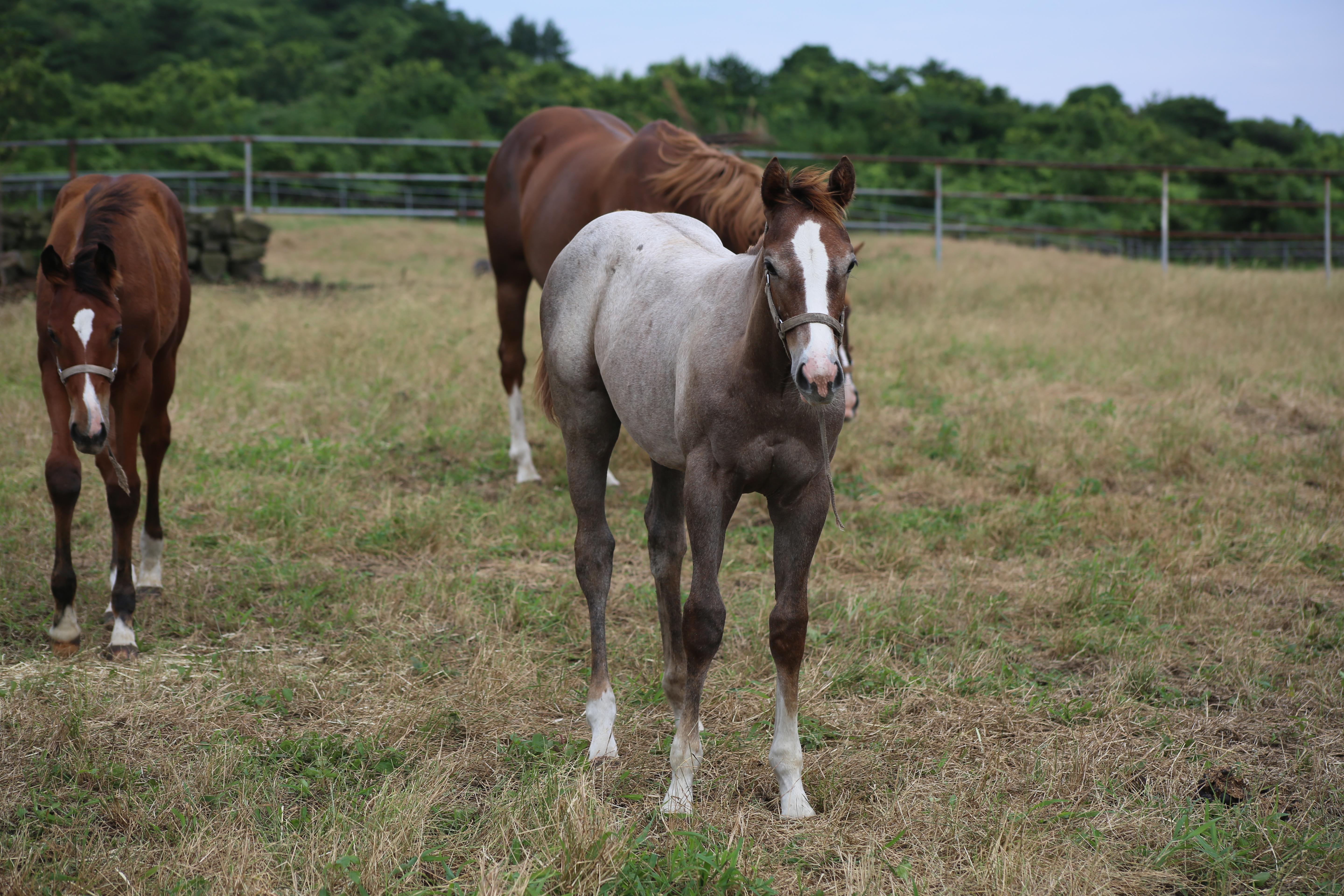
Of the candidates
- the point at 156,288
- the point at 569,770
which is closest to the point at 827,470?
the point at 569,770

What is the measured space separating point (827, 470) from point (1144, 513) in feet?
9.90

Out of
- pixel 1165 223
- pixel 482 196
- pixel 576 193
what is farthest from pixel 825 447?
pixel 482 196

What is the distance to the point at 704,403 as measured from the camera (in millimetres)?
2504

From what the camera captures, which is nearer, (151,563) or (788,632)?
(788,632)

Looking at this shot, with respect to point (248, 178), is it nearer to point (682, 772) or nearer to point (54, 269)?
point (54, 269)

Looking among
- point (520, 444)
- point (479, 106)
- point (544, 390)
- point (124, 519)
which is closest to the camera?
point (544, 390)

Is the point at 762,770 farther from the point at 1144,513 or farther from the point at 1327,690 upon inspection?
the point at 1144,513

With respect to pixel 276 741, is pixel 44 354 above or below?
above

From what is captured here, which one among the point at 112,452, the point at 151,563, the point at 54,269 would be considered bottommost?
the point at 151,563

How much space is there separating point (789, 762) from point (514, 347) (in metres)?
4.13

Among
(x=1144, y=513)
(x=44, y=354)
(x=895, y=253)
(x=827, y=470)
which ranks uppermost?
(x=895, y=253)

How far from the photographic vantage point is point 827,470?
2564 mm

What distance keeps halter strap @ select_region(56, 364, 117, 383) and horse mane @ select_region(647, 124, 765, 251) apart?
2521mm

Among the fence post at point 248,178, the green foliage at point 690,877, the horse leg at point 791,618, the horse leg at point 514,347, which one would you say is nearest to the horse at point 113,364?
the horse leg at point 514,347
